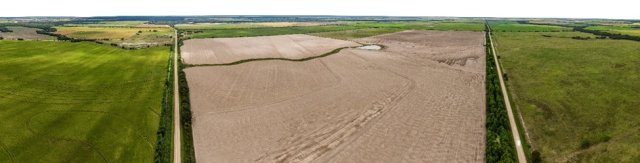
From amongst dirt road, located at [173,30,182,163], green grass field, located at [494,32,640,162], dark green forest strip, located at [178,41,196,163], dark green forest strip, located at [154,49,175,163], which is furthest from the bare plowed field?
green grass field, located at [494,32,640,162]

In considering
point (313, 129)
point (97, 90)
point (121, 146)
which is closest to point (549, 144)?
point (313, 129)

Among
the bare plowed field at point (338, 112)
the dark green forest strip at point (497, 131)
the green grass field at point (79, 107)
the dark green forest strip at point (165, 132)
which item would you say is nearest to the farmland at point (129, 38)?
the green grass field at point (79, 107)

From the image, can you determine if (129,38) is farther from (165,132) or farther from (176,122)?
(165,132)

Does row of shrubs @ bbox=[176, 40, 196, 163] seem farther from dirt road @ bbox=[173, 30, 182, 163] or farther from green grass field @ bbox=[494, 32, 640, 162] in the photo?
green grass field @ bbox=[494, 32, 640, 162]

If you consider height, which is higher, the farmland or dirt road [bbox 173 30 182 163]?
the farmland

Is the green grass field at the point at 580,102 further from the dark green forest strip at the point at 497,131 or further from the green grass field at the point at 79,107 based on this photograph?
the green grass field at the point at 79,107

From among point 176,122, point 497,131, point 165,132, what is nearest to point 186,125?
point 165,132

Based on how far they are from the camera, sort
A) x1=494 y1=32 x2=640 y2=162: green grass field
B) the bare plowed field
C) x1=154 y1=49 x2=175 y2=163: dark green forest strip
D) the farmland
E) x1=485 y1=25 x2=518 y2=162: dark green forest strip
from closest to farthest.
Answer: x1=485 y1=25 x2=518 y2=162: dark green forest strip < x1=154 y1=49 x2=175 y2=163: dark green forest strip < x1=494 y1=32 x2=640 y2=162: green grass field < the bare plowed field < the farmland
